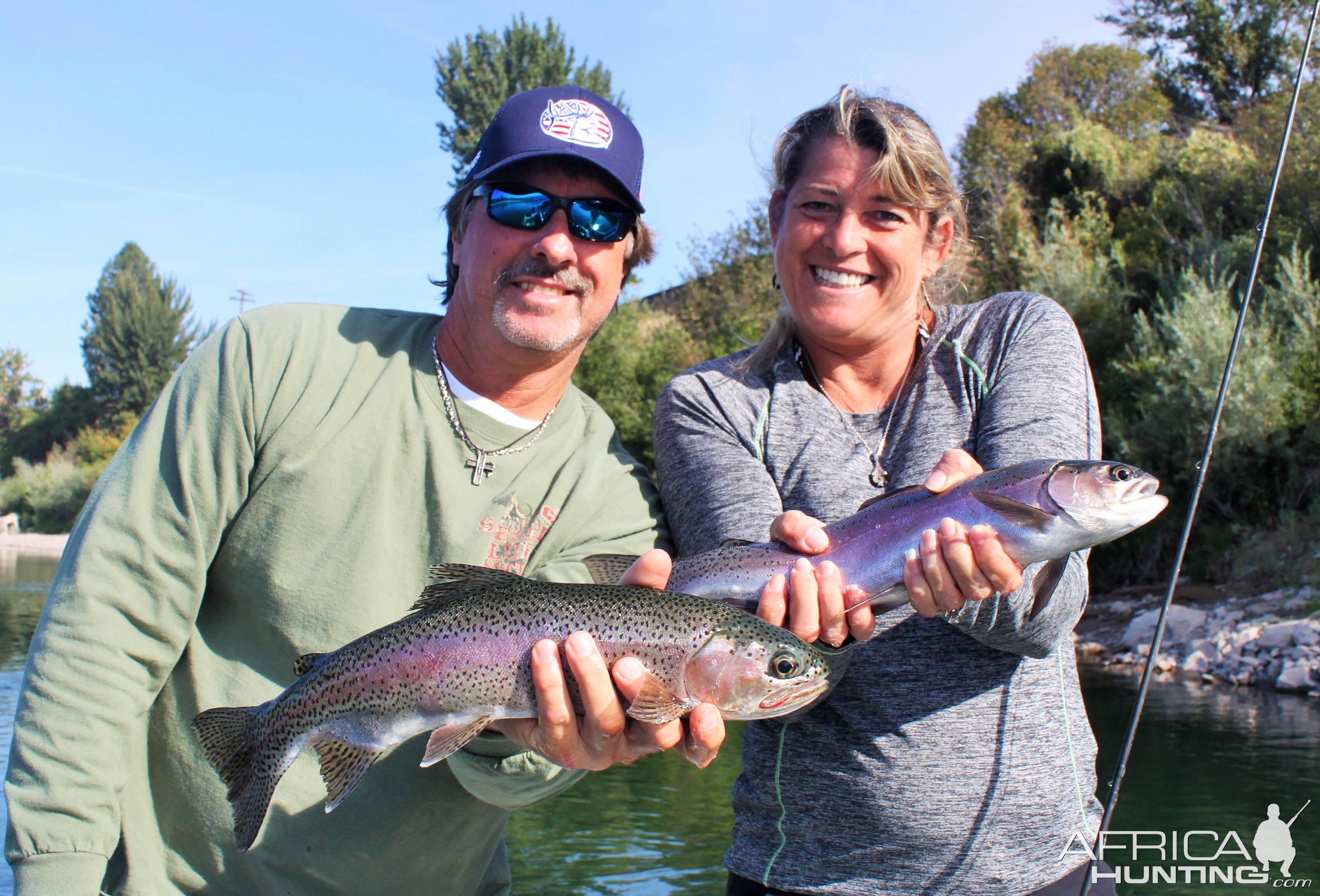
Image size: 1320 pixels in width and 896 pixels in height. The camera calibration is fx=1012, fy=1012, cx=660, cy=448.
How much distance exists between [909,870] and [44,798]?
8.02 ft

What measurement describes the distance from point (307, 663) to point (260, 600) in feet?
0.99

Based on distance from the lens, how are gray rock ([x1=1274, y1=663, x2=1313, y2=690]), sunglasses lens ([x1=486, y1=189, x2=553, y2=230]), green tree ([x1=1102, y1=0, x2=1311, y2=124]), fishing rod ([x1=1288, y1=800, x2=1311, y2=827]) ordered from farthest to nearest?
green tree ([x1=1102, y1=0, x2=1311, y2=124]) → gray rock ([x1=1274, y1=663, x2=1313, y2=690]) → fishing rod ([x1=1288, y1=800, x2=1311, y2=827]) → sunglasses lens ([x1=486, y1=189, x2=553, y2=230])

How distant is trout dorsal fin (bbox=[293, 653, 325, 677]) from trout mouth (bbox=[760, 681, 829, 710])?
129cm

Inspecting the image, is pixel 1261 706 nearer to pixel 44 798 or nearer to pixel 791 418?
pixel 791 418

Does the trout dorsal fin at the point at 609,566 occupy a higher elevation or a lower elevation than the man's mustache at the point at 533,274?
lower

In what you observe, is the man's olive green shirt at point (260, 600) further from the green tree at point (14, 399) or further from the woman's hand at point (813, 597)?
the green tree at point (14, 399)

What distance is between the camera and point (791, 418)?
343 cm

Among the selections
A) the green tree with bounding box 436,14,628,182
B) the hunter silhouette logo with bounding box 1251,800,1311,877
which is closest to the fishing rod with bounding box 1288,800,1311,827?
the hunter silhouette logo with bounding box 1251,800,1311,877

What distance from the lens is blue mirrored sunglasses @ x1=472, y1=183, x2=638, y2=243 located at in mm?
3570

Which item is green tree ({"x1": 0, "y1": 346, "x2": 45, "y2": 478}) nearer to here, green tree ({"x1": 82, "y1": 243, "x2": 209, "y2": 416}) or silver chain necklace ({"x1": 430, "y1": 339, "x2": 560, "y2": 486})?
green tree ({"x1": 82, "y1": 243, "x2": 209, "y2": 416})

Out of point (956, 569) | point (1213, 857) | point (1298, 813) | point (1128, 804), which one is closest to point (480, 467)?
point (956, 569)

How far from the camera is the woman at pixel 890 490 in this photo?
9.80ft

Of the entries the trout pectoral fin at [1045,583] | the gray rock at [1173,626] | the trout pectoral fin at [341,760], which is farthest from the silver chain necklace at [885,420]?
the gray rock at [1173,626]

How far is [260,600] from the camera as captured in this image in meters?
3.12
